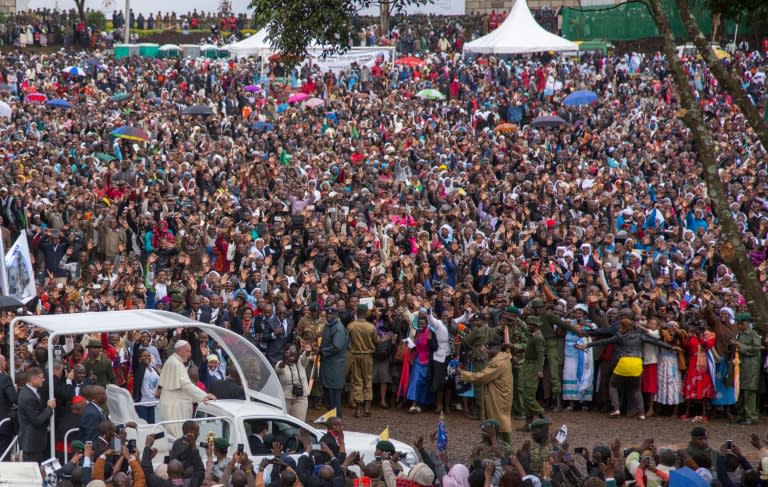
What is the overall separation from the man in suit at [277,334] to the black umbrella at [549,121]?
14227mm

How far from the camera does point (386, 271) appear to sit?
17547mm

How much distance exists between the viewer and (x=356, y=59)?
3625 centimetres

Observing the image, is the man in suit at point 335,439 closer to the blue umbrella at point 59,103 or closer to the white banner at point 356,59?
the blue umbrella at point 59,103

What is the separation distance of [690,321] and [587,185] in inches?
319

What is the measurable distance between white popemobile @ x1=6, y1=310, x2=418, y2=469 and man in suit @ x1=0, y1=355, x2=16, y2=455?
160 millimetres

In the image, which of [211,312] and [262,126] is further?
[262,126]

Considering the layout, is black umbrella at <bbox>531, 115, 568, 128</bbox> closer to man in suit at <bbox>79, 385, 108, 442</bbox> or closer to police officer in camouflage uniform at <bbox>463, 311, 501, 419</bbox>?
police officer in camouflage uniform at <bbox>463, 311, 501, 419</bbox>

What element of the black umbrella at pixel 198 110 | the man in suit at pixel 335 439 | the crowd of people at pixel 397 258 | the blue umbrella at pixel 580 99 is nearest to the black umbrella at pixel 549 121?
the crowd of people at pixel 397 258

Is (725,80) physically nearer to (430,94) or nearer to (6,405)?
(6,405)

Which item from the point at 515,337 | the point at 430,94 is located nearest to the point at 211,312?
the point at 515,337

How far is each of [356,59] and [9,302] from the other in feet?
76.0

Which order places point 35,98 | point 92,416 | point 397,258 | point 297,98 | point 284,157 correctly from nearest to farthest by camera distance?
point 92,416
point 397,258
point 284,157
point 35,98
point 297,98

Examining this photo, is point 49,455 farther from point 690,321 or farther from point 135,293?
point 690,321

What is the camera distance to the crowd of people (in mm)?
13828
